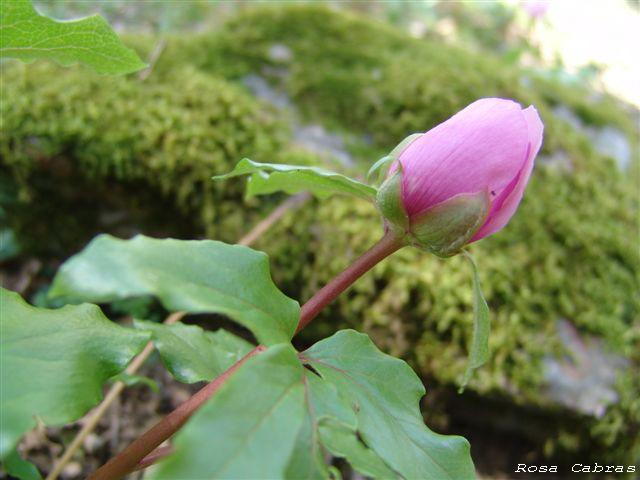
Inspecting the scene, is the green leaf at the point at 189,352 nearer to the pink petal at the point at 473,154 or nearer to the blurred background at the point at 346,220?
the pink petal at the point at 473,154

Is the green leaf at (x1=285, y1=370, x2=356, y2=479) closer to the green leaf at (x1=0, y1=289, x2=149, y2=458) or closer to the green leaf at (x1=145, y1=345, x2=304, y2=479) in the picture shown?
the green leaf at (x1=145, y1=345, x2=304, y2=479)

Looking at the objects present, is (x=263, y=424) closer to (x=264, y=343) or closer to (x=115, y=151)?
(x=264, y=343)

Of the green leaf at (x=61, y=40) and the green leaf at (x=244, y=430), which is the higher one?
the green leaf at (x=61, y=40)

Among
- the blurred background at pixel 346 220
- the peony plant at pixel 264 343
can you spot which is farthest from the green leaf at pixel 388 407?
Answer: the blurred background at pixel 346 220

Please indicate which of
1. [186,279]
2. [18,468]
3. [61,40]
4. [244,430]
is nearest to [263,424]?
[244,430]

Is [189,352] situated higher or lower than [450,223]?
lower
